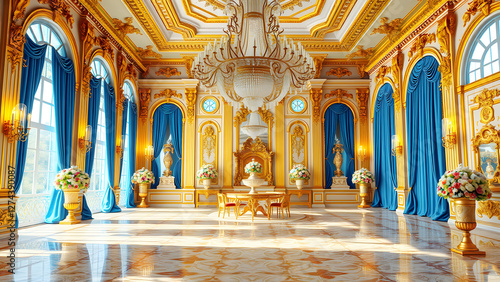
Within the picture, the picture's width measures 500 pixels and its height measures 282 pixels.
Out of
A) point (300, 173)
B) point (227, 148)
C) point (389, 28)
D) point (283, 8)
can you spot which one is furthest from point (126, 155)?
point (389, 28)

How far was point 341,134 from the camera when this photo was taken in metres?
12.1

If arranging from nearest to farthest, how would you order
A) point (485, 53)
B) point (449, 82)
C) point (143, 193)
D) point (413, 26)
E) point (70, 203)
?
1. point (485, 53)
2. point (70, 203)
3. point (449, 82)
4. point (413, 26)
5. point (143, 193)

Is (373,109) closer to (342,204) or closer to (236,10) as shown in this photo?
(342,204)

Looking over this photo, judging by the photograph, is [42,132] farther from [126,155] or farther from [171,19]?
[126,155]

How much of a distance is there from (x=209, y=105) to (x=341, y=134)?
457 cm

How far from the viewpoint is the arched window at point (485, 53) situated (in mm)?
6395

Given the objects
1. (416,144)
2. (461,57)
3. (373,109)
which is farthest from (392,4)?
(373,109)

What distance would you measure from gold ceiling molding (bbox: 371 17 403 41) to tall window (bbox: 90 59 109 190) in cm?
727

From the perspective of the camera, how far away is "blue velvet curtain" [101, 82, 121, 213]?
9.41 m

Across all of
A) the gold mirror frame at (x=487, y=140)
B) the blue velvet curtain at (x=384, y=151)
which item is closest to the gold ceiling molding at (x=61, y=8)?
the gold mirror frame at (x=487, y=140)

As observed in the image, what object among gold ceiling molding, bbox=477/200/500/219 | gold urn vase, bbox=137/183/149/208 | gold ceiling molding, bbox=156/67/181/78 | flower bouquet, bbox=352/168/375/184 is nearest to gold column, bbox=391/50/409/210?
flower bouquet, bbox=352/168/375/184

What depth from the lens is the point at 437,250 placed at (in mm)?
4594

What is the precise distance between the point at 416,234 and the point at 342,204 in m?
5.94

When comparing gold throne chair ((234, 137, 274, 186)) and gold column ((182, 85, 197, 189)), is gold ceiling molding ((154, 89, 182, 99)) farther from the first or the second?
gold throne chair ((234, 137, 274, 186))
